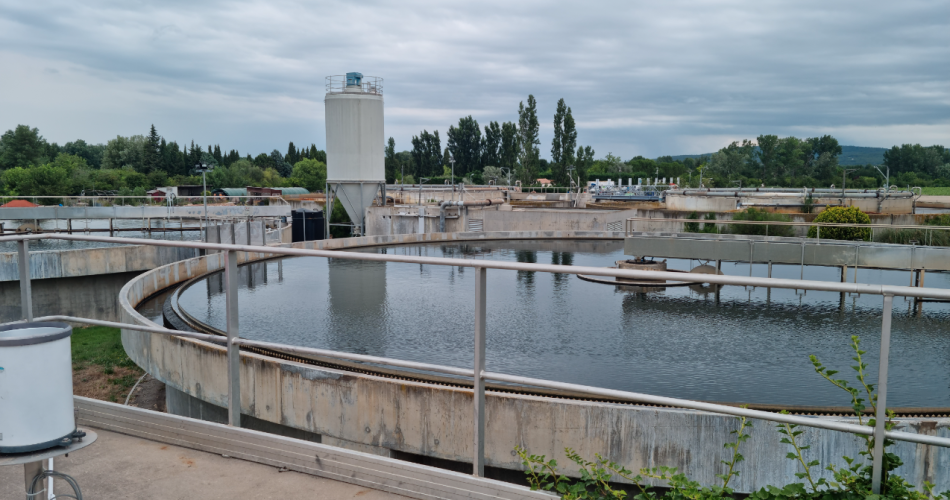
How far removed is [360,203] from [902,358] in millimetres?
27371

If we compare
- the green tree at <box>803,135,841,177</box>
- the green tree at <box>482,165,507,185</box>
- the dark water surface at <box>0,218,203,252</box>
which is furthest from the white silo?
the green tree at <box>803,135,841,177</box>

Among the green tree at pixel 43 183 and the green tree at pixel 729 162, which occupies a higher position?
the green tree at pixel 729 162

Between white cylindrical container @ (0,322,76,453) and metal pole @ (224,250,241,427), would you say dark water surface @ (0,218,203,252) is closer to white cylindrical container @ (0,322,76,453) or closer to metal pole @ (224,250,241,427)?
metal pole @ (224,250,241,427)

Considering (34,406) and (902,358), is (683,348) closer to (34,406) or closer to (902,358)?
(902,358)

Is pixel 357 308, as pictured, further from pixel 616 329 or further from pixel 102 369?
pixel 102 369

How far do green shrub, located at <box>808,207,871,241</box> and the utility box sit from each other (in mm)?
21744

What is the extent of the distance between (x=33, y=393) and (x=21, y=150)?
9567cm

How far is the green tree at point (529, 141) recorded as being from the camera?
74.9 m

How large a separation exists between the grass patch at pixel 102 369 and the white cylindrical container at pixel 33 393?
11.2 meters

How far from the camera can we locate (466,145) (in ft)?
331

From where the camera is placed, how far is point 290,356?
869cm

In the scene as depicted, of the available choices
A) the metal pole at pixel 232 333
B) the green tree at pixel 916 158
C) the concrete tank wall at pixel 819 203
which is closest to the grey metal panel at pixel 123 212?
the metal pole at pixel 232 333

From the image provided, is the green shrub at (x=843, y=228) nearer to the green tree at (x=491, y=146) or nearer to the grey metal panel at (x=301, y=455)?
the grey metal panel at (x=301, y=455)

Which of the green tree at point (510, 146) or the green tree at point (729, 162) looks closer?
the green tree at point (510, 146)
